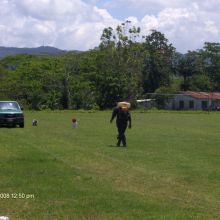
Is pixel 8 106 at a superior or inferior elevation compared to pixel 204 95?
inferior

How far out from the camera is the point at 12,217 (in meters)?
9.38

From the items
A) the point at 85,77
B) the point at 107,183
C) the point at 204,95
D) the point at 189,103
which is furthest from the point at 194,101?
the point at 107,183

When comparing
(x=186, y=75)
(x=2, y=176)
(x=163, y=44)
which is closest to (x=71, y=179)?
(x=2, y=176)

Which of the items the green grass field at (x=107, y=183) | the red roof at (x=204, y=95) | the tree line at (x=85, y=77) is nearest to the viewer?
the green grass field at (x=107, y=183)

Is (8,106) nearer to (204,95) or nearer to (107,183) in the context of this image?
(107,183)

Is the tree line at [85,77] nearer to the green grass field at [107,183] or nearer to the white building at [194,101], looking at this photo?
→ the white building at [194,101]

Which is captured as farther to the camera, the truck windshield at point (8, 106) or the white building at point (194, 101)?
the white building at point (194, 101)

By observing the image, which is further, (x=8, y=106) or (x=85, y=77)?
(x=85, y=77)

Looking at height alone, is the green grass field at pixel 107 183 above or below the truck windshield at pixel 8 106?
below

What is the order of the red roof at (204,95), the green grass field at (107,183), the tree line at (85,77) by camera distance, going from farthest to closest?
the red roof at (204,95), the tree line at (85,77), the green grass field at (107,183)

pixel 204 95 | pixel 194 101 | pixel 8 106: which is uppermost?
pixel 204 95

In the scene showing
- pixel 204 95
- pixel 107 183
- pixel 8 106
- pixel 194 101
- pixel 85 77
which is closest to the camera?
pixel 107 183

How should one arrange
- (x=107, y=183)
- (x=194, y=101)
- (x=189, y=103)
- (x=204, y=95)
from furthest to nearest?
(x=204, y=95) → (x=189, y=103) → (x=194, y=101) → (x=107, y=183)

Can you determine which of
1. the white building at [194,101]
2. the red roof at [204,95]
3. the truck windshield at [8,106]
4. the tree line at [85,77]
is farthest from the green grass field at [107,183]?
the red roof at [204,95]
